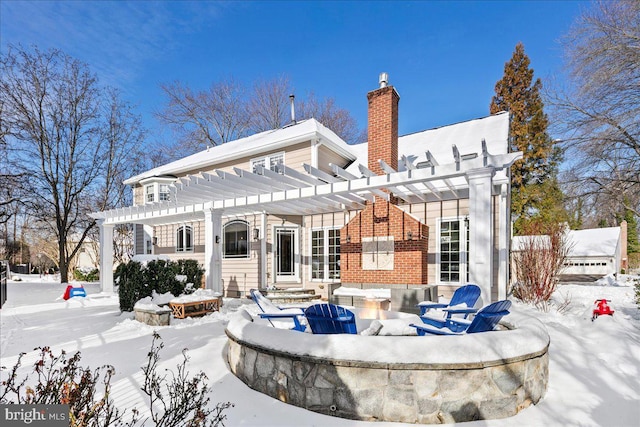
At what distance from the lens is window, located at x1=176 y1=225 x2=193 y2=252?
1381 centimetres

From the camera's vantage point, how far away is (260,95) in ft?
79.8

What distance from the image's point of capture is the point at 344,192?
7.07 meters

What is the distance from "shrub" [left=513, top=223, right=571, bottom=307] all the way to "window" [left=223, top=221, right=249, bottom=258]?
8213 mm

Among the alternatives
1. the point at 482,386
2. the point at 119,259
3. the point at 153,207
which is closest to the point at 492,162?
the point at 482,386

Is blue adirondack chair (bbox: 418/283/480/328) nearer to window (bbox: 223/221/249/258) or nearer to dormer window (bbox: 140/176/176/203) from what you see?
window (bbox: 223/221/249/258)

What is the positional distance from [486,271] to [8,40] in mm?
22592

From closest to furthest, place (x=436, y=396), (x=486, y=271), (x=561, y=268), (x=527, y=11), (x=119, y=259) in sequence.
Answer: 1. (x=436, y=396)
2. (x=486, y=271)
3. (x=561, y=268)
4. (x=527, y=11)
5. (x=119, y=259)

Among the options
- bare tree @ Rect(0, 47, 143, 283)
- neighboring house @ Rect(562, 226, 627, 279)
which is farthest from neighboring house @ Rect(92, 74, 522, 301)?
neighboring house @ Rect(562, 226, 627, 279)

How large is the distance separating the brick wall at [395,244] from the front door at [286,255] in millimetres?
2572

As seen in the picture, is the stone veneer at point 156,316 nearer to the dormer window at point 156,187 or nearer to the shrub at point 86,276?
the dormer window at point 156,187

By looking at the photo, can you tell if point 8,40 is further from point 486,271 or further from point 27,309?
point 486,271

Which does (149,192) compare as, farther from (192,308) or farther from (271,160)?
(192,308)

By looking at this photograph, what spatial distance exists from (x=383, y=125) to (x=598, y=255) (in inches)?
828

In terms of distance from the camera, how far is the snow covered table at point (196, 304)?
7.64 metres
